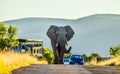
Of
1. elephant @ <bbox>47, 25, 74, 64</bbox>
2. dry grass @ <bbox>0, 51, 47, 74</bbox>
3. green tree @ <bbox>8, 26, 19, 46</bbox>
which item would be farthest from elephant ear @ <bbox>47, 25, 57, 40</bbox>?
dry grass @ <bbox>0, 51, 47, 74</bbox>

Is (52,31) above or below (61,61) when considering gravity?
above

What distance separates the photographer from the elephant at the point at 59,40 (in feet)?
165

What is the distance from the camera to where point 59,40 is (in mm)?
51156

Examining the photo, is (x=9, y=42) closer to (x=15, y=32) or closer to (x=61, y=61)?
(x=15, y=32)

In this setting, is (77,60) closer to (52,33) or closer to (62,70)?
(52,33)

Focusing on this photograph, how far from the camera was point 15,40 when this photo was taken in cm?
7500

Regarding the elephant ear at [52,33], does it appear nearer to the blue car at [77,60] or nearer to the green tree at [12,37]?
the blue car at [77,60]

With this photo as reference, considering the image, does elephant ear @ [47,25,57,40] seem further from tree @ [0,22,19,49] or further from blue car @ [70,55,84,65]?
tree @ [0,22,19,49]

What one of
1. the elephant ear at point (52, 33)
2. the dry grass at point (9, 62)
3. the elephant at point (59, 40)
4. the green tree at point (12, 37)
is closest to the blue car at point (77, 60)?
the elephant at point (59, 40)

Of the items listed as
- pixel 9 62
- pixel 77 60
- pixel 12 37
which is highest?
pixel 12 37

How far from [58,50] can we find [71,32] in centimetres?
401

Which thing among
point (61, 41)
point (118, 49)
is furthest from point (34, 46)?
point (118, 49)

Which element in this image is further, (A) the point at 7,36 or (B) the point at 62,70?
(A) the point at 7,36

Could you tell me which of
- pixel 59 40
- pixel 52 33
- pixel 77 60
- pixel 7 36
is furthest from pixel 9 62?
pixel 7 36
